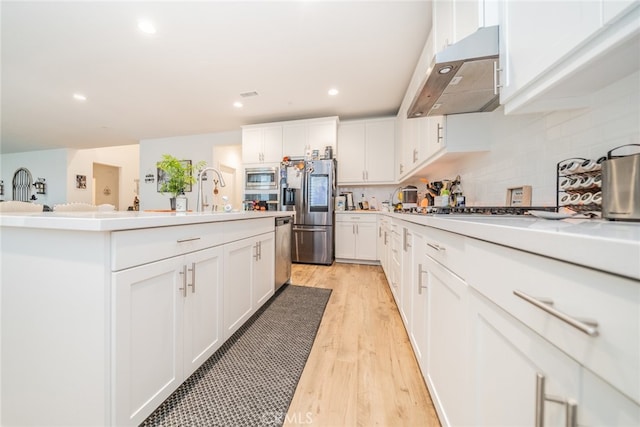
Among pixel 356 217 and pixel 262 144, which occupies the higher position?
pixel 262 144

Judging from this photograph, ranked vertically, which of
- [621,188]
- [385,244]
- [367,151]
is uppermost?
[367,151]

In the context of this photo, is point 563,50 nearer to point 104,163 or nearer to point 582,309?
point 582,309

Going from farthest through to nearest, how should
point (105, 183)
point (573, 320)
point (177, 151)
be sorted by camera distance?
point (105, 183)
point (177, 151)
point (573, 320)

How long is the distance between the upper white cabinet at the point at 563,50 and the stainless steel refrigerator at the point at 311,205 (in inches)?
110

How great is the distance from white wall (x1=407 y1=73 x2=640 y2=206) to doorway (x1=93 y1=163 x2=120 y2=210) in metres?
9.62

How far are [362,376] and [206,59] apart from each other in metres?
3.23

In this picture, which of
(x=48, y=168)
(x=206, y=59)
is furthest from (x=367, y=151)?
(x=48, y=168)

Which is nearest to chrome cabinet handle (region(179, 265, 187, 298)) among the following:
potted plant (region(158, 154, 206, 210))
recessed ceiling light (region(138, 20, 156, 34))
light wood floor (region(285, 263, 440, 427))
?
light wood floor (region(285, 263, 440, 427))

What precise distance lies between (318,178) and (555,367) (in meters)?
3.43

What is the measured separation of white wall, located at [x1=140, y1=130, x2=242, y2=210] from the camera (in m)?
5.00

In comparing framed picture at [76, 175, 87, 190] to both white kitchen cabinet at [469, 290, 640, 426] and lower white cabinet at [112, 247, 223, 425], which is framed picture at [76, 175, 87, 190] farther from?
white kitchen cabinet at [469, 290, 640, 426]

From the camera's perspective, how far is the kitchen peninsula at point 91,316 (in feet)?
2.56

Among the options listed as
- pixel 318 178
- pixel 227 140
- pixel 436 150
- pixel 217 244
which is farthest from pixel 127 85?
pixel 436 150

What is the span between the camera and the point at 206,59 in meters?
2.54
